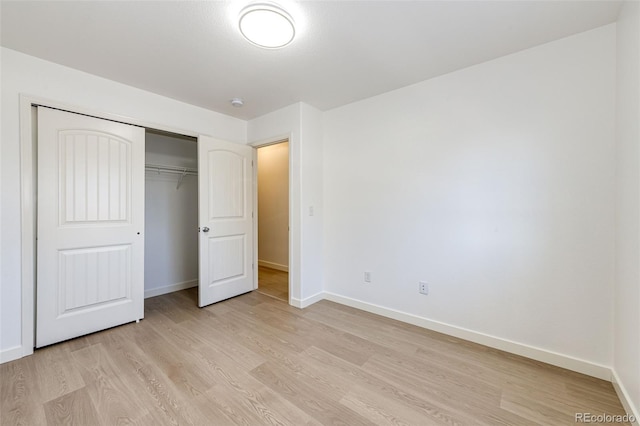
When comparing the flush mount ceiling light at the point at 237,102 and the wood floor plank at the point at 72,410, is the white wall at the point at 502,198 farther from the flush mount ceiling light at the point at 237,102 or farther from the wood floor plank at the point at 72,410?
the wood floor plank at the point at 72,410

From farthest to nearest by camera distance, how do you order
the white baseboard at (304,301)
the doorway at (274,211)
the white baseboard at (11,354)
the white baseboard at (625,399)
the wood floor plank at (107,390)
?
the doorway at (274,211), the white baseboard at (304,301), the white baseboard at (11,354), the wood floor plank at (107,390), the white baseboard at (625,399)

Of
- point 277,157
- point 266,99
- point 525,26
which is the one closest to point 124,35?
point 266,99

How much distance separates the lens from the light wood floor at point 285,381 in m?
1.45

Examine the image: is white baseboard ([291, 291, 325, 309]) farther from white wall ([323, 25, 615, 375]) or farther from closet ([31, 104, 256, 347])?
closet ([31, 104, 256, 347])

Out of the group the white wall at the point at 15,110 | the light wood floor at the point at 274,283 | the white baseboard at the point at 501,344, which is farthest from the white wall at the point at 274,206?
the white wall at the point at 15,110

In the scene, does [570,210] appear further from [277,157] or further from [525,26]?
[277,157]

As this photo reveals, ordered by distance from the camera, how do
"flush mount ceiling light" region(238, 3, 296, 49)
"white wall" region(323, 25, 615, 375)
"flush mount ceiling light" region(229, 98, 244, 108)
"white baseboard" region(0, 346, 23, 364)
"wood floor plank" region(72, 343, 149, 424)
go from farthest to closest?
"flush mount ceiling light" region(229, 98, 244, 108), "white baseboard" region(0, 346, 23, 364), "white wall" region(323, 25, 615, 375), "flush mount ceiling light" region(238, 3, 296, 49), "wood floor plank" region(72, 343, 149, 424)

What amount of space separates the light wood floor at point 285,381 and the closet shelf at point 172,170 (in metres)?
1.97

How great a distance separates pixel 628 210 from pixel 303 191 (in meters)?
2.56

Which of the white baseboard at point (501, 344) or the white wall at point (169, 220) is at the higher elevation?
the white wall at point (169, 220)

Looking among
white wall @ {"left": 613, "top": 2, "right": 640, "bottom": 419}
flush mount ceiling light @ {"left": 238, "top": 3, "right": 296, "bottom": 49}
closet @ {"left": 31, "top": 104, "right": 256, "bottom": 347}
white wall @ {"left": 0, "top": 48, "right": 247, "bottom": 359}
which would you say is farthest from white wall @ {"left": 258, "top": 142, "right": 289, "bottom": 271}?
white wall @ {"left": 613, "top": 2, "right": 640, "bottom": 419}

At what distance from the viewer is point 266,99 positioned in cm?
291

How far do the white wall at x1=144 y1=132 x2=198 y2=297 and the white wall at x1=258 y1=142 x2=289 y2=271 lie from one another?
1463 millimetres

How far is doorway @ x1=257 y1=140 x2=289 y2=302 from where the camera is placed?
476 cm
